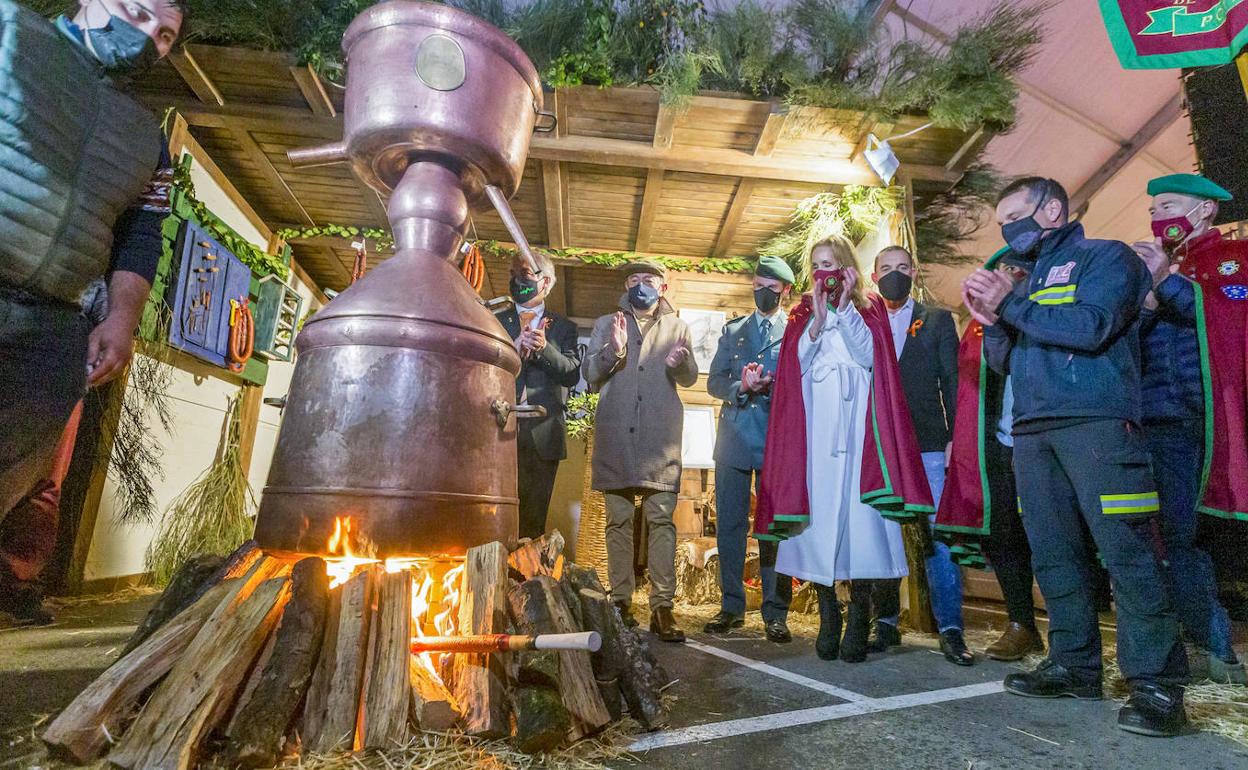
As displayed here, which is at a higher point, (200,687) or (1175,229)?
(1175,229)

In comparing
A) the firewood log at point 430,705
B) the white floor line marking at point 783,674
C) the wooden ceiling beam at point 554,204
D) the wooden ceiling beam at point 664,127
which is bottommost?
the white floor line marking at point 783,674

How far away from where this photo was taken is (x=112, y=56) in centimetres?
187

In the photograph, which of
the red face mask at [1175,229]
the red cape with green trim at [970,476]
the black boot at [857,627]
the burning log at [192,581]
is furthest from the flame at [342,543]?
the red face mask at [1175,229]

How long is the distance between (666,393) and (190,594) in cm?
268

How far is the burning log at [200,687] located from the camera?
141cm

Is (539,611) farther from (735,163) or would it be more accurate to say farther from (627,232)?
(627,232)

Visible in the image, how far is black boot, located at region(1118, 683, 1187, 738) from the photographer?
1.97 metres

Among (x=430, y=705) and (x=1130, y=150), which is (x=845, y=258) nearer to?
(x=430, y=705)

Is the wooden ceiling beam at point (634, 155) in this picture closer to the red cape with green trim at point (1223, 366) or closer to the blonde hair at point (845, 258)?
the blonde hair at point (845, 258)

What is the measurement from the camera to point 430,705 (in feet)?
5.56

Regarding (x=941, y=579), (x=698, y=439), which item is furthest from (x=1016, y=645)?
(x=698, y=439)

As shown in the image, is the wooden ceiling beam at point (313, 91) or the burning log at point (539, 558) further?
the wooden ceiling beam at point (313, 91)

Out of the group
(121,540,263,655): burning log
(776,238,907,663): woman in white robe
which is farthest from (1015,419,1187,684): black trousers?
(121,540,263,655): burning log

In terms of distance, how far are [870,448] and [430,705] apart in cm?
232
